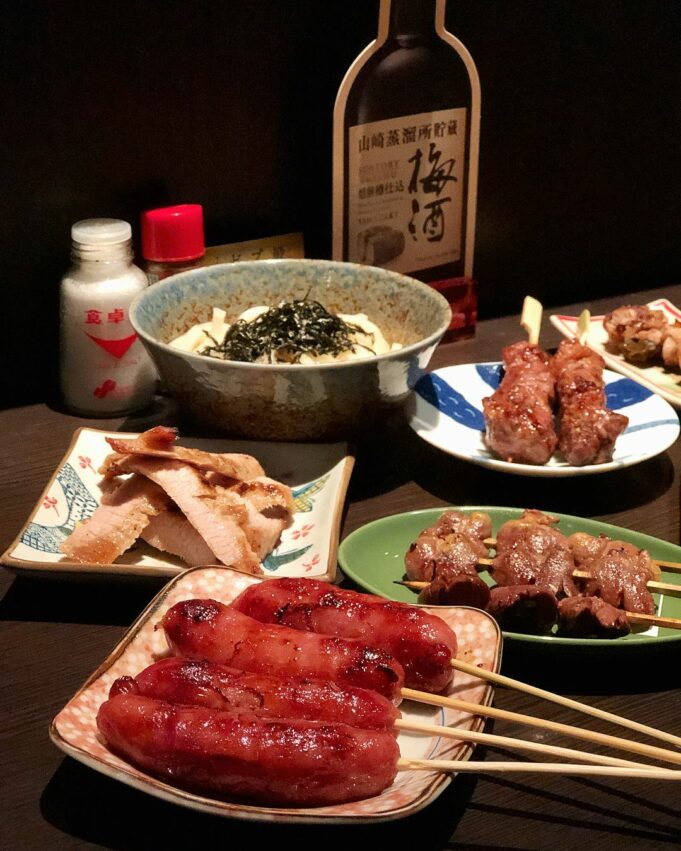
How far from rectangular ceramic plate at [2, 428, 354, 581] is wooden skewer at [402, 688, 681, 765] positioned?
343 millimetres

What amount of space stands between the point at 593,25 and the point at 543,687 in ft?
6.73

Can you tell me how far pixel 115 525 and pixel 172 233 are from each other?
2.87 feet

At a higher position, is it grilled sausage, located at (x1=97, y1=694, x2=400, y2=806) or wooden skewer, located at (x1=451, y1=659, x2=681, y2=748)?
grilled sausage, located at (x1=97, y1=694, x2=400, y2=806)

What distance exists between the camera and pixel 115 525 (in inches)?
64.8

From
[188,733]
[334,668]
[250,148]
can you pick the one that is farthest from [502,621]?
[250,148]

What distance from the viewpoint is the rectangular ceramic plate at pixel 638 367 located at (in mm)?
2408

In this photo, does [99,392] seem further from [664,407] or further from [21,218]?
[664,407]

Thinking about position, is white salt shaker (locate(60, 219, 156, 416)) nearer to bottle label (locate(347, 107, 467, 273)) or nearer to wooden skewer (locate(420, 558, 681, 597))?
bottle label (locate(347, 107, 467, 273))

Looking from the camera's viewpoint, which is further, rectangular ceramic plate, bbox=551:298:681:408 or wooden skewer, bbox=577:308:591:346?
wooden skewer, bbox=577:308:591:346

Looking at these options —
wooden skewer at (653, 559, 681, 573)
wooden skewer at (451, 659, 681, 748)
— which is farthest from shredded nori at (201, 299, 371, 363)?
wooden skewer at (451, 659, 681, 748)

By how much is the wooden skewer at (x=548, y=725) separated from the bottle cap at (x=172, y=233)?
1.32m

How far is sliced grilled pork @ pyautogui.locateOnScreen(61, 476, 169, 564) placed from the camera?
5.35 ft

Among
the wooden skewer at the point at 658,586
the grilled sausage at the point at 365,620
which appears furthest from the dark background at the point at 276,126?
the wooden skewer at the point at 658,586

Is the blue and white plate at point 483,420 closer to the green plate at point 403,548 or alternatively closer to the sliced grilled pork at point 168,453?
the green plate at point 403,548
